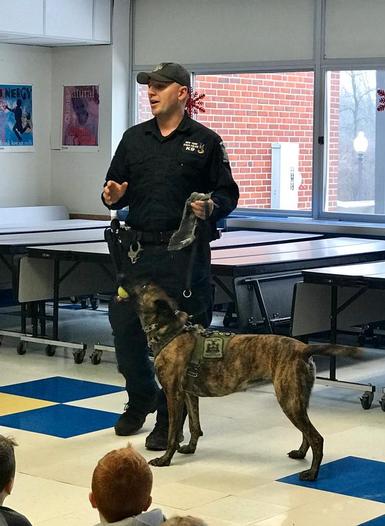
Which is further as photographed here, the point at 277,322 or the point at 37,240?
the point at 37,240

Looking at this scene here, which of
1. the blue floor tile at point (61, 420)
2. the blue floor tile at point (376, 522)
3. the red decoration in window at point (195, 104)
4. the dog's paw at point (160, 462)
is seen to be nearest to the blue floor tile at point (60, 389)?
the blue floor tile at point (61, 420)

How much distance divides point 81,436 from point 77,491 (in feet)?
2.96

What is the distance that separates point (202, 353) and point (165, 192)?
0.76 meters

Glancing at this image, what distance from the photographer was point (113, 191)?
16.6 feet

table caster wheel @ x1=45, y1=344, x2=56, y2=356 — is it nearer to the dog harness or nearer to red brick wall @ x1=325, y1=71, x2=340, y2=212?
the dog harness

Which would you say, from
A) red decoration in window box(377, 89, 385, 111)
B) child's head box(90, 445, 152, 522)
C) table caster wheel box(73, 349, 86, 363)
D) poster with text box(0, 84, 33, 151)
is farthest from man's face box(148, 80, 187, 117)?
poster with text box(0, 84, 33, 151)

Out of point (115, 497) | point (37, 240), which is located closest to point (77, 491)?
point (115, 497)

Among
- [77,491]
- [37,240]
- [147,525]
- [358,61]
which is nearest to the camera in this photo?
[147,525]

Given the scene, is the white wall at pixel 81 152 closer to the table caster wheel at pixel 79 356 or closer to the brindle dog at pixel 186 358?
the table caster wheel at pixel 79 356

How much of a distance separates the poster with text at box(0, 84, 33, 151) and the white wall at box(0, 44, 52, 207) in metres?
0.06

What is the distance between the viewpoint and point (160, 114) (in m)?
5.14

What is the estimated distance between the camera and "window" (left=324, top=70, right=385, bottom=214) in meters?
9.07

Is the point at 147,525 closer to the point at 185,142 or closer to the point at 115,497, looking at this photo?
the point at 115,497

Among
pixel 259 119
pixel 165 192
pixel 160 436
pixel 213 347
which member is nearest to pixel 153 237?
pixel 165 192
